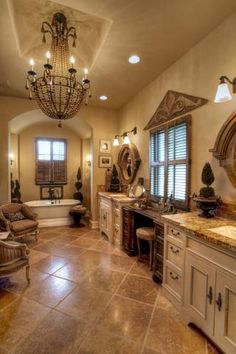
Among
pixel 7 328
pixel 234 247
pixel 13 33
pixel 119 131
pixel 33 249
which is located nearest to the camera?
pixel 234 247

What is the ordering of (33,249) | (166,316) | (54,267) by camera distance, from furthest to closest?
(33,249), (54,267), (166,316)

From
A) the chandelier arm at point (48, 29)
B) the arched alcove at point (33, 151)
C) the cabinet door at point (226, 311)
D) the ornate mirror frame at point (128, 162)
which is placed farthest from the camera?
the arched alcove at point (33, 151)

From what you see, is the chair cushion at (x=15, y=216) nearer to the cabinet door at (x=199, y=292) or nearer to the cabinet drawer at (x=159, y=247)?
the cabinet drawer at (x=159, y=247)

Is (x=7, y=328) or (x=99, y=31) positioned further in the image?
(x=99, y=31)

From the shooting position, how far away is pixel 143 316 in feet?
7.15

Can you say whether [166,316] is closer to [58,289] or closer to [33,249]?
[58,289]

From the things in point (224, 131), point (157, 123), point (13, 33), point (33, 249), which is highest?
point (13, 33)

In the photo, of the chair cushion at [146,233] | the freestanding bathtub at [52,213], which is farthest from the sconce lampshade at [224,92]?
the freestanding bathtub at [52,213]

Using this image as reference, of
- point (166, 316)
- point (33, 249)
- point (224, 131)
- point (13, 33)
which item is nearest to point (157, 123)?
point (224, 131)

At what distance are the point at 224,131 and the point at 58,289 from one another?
289 cm

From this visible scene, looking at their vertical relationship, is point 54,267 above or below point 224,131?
below

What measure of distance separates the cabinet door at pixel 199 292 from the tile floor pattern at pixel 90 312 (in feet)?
0.58

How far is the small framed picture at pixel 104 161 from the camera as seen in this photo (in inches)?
217

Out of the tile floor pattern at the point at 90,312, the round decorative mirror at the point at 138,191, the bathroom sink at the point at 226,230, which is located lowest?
the tile floor pattern at the point at 90,312
